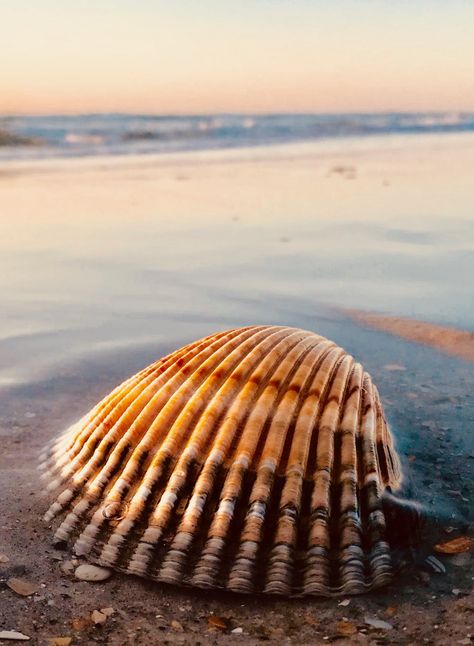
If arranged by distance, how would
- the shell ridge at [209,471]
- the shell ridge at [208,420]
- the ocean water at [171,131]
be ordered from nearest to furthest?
the shell ridge at [209,471]
the shell ridge at [208,420]
the ocean water at [171,131]

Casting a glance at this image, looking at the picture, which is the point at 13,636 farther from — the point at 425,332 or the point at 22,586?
the point at 425,332


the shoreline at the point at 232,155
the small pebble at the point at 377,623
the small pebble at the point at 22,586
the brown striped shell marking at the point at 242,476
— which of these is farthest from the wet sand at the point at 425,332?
the shoreline at the point at 232,155

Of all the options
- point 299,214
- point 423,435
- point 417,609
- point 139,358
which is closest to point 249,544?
point 417,609

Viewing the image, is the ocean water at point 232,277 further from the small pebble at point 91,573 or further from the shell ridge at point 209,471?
the small pebble at point 91,573

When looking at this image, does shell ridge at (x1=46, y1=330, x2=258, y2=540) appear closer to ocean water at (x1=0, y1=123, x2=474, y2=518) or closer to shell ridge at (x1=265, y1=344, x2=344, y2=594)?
shell ridge at (x1=265, y1=344, x2=344, y2=594)

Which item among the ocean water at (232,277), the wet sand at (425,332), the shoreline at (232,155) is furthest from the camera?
the shoreline at (232,155)

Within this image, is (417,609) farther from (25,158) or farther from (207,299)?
(25,158)
